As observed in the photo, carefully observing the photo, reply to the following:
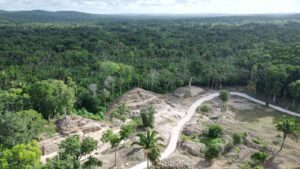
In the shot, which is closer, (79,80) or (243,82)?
(79,80)

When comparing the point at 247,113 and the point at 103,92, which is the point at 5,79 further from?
the point at 247,113

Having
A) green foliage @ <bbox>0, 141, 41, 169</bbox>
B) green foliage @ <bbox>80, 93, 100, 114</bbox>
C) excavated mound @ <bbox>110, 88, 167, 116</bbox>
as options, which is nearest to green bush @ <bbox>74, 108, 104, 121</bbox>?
green foliage @ <bbox>80, 93, 100, 114</bbox>

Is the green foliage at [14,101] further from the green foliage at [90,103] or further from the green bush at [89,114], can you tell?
the green foliage at [90,103]

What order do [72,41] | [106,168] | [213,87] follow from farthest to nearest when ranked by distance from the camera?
1. [72,41]
2. [213,87]
3. [106,168]

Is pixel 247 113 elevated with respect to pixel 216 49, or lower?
lower

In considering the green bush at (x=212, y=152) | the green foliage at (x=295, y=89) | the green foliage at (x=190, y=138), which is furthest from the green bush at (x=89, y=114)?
the green foliage at (x=295, y=89)

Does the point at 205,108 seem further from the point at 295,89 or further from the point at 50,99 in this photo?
the point at 50,99

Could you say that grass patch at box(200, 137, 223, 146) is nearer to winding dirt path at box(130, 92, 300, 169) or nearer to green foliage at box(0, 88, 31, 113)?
winding dirt path at box(130, 92, 300, 169)

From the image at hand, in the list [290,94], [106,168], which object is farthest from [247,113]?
[106,168]

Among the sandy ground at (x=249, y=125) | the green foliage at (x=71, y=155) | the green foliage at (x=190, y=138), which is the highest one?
the green foliage at (x=71, y=155)
